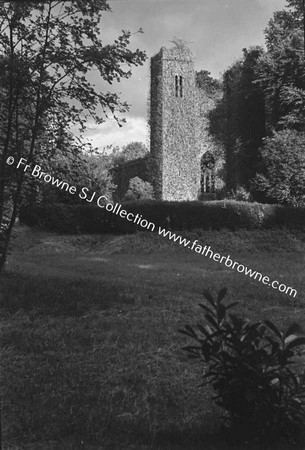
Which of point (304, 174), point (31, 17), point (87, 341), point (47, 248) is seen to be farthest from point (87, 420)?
point (304, 174)

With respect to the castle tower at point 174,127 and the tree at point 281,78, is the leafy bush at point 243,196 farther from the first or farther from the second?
the castle tower at point 174,127

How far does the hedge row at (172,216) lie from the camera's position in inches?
245

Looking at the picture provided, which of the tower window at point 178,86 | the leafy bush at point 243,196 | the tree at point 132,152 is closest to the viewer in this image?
the tower window at point 178,86

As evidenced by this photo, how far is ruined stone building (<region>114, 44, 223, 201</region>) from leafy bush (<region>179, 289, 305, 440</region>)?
1.50 metres

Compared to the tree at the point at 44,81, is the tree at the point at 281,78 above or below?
above

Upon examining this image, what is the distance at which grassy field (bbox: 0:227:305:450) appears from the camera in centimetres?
237

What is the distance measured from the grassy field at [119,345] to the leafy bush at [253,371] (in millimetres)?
231

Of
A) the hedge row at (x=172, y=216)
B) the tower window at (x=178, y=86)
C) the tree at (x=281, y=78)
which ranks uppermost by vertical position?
the tree at (x=281, y=78)

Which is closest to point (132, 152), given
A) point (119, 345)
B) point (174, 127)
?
point (174, 127)

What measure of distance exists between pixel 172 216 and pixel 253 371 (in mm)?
9011

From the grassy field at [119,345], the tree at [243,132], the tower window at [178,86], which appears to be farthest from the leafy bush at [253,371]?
the tree at [243,132]

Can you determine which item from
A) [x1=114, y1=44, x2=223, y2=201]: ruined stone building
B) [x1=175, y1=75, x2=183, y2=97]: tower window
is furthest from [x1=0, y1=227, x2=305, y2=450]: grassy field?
[x1=175, y1=75, x2=183, y2=97]: tower window

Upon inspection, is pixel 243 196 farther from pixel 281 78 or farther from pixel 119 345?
pixel 119 345

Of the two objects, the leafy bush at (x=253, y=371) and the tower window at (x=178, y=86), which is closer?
the leafy bush at (x=253, y=371)
